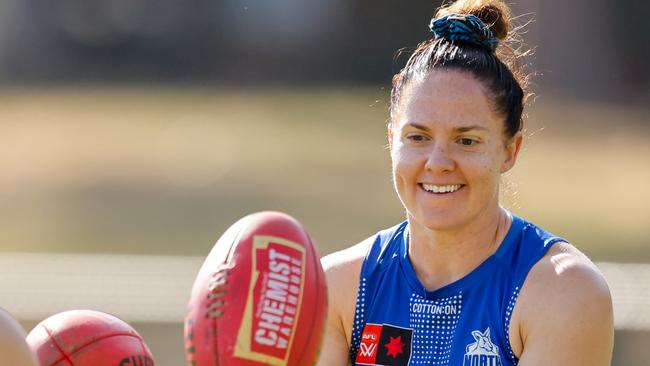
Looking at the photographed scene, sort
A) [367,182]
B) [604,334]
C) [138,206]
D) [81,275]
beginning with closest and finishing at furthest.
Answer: [604,334] → [81,275] → [138,206] → [367,182]

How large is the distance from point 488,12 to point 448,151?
0.53 m

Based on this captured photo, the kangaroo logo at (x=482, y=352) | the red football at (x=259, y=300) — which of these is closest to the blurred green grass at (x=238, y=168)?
the kangaroo logo at (x=482, y=352)

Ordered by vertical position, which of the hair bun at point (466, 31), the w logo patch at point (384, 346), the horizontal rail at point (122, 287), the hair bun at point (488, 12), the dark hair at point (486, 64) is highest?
the hair bun at point (488, 12)

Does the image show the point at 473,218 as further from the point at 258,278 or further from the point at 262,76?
the point at 262,76

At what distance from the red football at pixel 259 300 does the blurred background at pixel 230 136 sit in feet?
14.3

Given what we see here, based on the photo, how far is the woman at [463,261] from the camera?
312cm

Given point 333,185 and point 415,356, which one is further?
point 333,185

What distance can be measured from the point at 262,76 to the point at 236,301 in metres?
15.8

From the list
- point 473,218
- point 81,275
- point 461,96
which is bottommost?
point 81,275

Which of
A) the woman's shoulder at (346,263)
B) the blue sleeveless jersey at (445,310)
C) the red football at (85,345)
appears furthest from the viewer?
the woman's shoulder at (346,263)

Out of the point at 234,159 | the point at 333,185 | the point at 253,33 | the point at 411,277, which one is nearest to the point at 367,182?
the point at 333,185

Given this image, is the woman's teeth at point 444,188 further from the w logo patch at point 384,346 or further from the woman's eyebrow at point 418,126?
the w logo patch at point 384,346

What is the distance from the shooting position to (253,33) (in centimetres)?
1733

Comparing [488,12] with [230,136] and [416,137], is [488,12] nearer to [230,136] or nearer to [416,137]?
[416,137]
